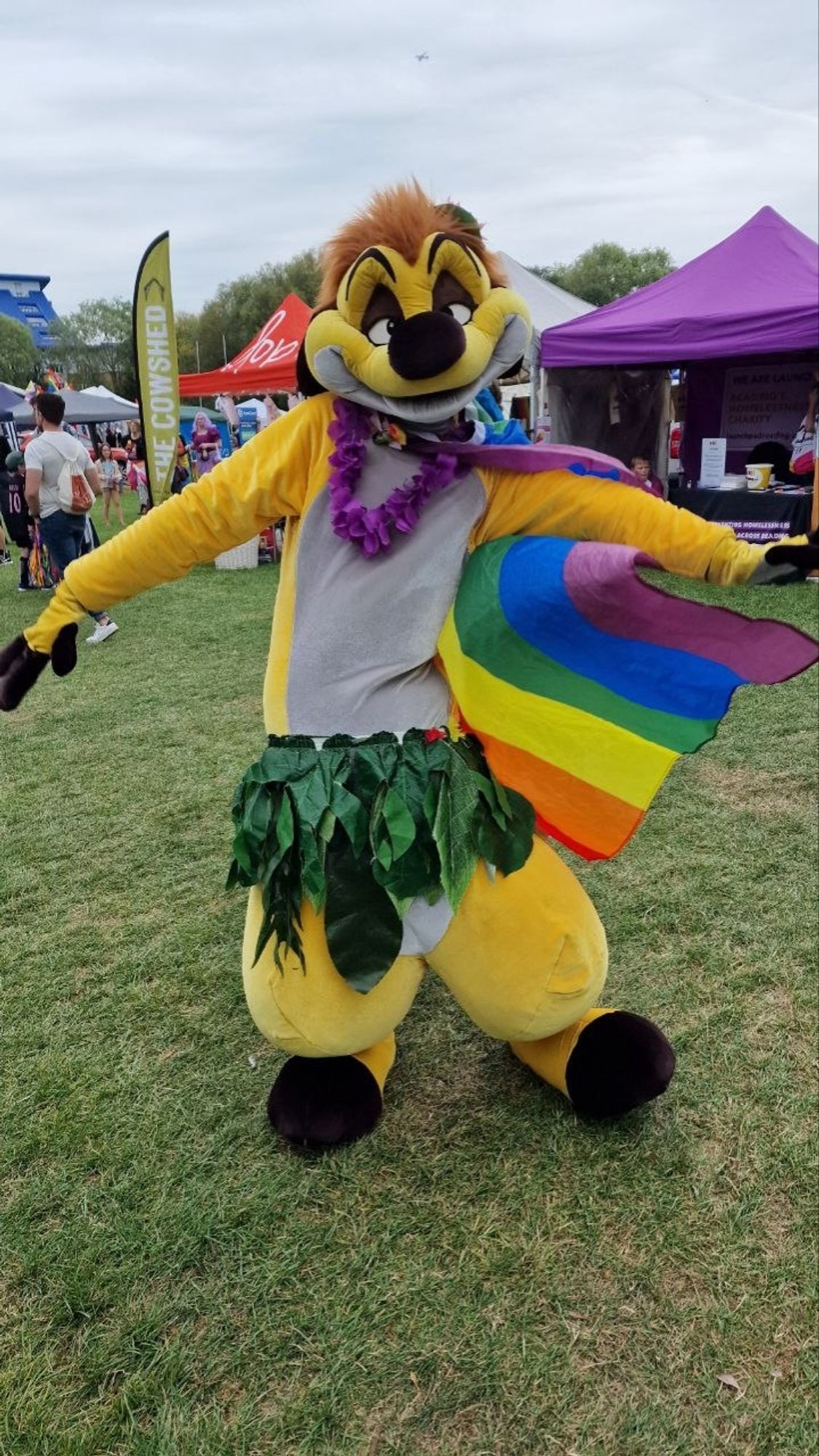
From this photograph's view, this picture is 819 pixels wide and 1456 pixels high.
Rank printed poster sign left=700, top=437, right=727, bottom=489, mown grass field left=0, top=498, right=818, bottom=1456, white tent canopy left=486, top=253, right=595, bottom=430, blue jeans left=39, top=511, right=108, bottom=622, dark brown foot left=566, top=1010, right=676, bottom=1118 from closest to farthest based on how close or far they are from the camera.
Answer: mown grass field left=0, top=498, right=818, bottom=1456 → dark brown foot left=566, top=1010, right=676, bottom=1118 → blue jeans left=39, top=511, right=108, bottom=622 → printed poster sign left=700, top=437, right=727, bottom=489 → white tent canopy left=486, top=253, right=595, bottom=430

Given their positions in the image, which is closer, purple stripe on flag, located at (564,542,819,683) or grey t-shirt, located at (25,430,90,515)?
purple stripe on flag, located at (564,542,819,683)

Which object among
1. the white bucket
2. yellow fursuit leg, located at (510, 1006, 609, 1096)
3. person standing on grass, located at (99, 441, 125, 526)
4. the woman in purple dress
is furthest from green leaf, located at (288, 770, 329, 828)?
person standing on grass, located at (99, 441, 125, 526)

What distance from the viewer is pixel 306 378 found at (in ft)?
6.12

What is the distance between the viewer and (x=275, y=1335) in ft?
5.42

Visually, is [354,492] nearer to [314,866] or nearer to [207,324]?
[314,866]

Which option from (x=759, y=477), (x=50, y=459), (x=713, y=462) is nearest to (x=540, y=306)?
(x=713, y=462)

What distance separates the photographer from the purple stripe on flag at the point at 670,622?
4.43 ft

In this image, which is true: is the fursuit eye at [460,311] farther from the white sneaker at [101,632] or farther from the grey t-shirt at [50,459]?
the grey t-shirt at [50,459]

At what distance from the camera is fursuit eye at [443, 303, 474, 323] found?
1741 millimetres

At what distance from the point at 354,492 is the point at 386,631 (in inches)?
10.3

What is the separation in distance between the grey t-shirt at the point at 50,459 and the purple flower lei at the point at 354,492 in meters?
5.68

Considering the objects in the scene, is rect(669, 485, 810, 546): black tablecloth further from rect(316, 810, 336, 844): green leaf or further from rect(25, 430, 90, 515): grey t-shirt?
rect(316, 810, 336, 844): green leaf

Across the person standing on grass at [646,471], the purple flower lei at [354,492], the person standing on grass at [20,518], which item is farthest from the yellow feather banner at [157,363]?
the person standing on grass at [646,471]

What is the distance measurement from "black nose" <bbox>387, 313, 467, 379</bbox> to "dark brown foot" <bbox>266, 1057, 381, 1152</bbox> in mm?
1399
